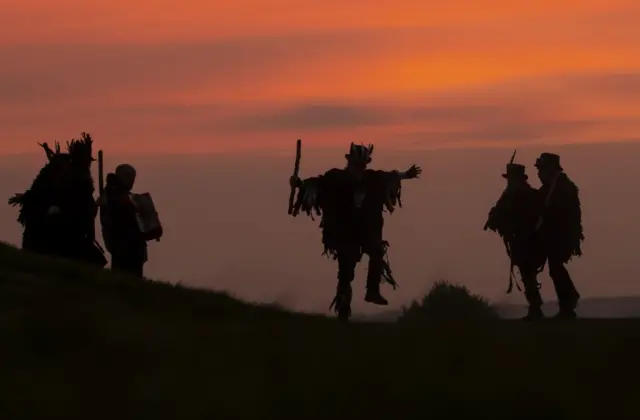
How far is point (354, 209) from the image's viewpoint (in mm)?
20125

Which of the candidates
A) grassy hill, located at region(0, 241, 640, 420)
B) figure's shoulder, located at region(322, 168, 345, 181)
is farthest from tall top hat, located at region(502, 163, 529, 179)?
grassy hill, located at region(0, 241, 640, 420)

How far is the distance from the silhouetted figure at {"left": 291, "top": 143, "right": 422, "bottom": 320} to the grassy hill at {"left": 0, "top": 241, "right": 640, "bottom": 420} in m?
7.71

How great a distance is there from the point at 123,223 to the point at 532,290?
633 cm

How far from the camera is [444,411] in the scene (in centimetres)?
805

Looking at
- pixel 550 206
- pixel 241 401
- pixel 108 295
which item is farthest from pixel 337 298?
pixel 241 401

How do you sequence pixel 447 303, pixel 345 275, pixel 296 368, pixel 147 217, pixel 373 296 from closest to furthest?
pixel 296 368
pixel 147 217
pixel 345 275
pixel 373 296
pixel 447 303

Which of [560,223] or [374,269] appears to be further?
[560,223]

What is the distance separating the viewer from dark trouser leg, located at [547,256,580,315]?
2144 centimetres

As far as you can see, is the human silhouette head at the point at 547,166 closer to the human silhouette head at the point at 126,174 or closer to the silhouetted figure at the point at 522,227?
the silhouetted figure at the point at 522,227

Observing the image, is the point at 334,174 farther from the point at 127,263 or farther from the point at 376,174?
the point at 127,263

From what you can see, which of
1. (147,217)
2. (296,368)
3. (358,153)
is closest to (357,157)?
(358,153)

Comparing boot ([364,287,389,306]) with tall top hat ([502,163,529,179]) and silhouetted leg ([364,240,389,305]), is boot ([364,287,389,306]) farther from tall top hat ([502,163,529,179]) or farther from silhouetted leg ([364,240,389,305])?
tall top hat ([502,163,529,179])

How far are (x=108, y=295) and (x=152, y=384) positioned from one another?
19.4 feet

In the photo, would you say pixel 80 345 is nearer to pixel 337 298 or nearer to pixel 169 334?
pixel 169 334
